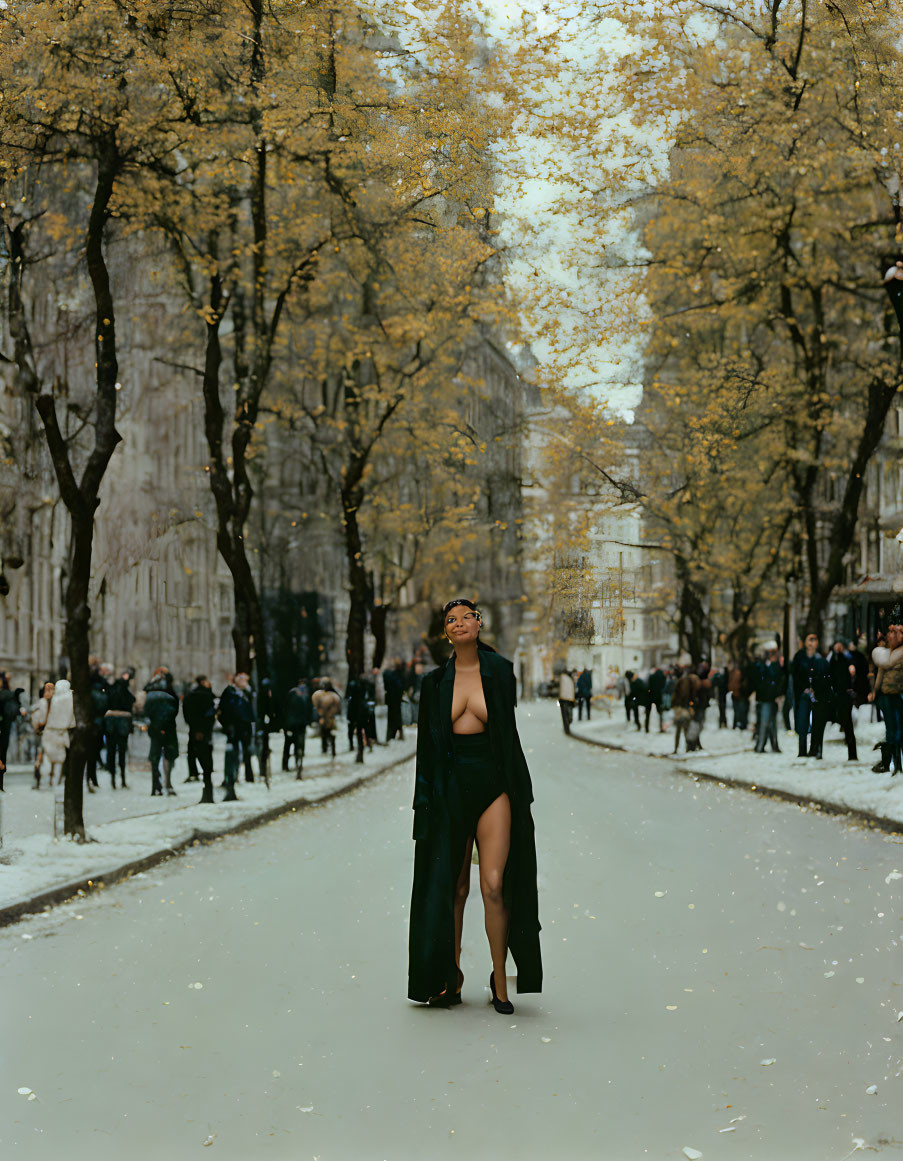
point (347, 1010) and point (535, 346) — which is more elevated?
point (535, 346)

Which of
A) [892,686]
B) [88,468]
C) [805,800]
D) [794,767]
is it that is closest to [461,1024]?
[88,468]

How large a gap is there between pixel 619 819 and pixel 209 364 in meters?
8.31

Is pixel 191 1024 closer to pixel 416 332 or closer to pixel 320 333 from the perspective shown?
pixel 416 332

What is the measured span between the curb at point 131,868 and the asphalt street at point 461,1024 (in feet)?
0.63

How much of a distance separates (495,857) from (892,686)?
1276 cm

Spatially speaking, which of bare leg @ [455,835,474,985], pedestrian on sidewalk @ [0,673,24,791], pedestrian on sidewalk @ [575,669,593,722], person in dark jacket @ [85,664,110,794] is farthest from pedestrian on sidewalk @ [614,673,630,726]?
bare leg @ [455,835,474,985]

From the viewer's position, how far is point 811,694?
22438 millimetres

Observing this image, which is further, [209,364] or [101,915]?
[209,364]

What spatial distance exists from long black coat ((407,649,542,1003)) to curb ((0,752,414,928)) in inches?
160

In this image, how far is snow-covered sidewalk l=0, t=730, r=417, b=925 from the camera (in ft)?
34.6

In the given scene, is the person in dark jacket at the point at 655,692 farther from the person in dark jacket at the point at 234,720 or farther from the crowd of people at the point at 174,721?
the person in dark jacket at the point at 234,720

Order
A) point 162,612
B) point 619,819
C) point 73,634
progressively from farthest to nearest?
point 162,612 → point 619,819 → point 73,634

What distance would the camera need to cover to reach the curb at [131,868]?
9406mm

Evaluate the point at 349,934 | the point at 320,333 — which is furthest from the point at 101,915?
the point at 320,333
